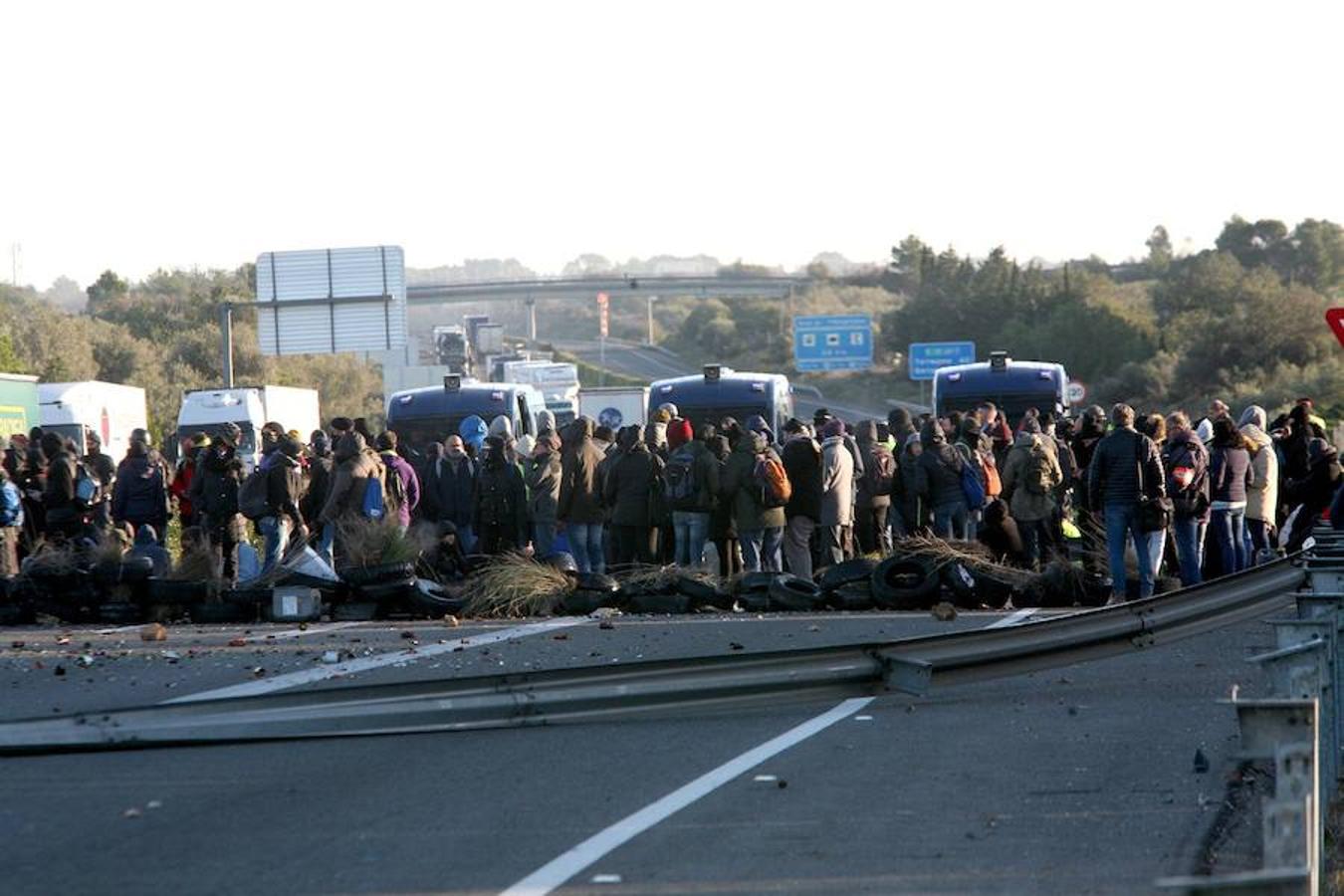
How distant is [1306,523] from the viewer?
63.5ft

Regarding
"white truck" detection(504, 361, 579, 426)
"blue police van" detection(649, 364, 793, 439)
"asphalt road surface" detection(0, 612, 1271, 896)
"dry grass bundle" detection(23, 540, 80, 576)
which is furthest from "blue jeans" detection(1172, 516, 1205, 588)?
"white truck" detection(504, 361, 579, 426)

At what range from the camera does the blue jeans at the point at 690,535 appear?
20.5 m

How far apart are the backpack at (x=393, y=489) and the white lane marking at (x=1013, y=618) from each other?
22.4 feet

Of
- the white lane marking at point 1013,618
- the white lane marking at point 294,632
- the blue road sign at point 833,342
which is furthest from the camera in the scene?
the blue road sign at point 833,342

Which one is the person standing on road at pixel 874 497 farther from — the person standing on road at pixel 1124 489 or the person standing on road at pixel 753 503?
the person standing on road at pixel 1124 489

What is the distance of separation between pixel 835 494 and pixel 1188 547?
3.80 metres

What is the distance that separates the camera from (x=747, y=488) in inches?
784

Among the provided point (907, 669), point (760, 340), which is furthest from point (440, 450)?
point (760, 340)

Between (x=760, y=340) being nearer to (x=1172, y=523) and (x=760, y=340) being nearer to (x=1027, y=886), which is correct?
(x=1172, y=523)

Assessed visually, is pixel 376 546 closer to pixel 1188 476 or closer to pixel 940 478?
pixel 940 478

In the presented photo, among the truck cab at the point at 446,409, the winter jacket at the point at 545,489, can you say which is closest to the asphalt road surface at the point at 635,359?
the truck cab at the point at 446,409

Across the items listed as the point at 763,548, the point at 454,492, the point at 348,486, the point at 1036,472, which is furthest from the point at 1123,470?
the point at 454,492

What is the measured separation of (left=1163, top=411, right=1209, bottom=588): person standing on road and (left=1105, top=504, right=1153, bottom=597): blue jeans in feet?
1.58

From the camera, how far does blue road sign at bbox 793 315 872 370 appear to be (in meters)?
72.2
